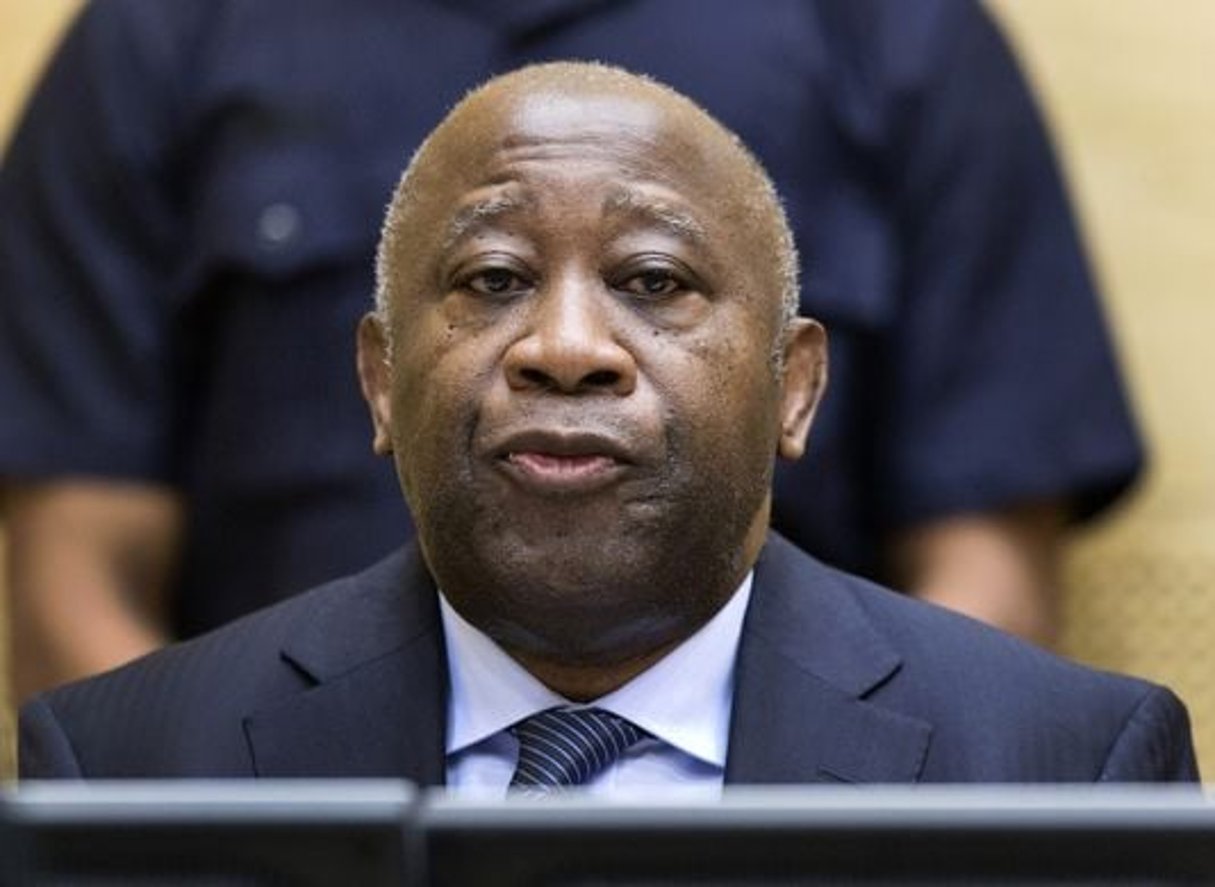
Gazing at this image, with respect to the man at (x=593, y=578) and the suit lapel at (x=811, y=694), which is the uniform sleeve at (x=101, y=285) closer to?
the man at (x=593, y=578)

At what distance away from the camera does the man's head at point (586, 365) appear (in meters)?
2.23

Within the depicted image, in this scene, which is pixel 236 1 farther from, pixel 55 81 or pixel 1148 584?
pixel 1148 584

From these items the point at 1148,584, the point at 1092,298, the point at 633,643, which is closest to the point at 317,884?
the point at 633,643

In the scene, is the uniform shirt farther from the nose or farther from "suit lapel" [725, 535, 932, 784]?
the nose

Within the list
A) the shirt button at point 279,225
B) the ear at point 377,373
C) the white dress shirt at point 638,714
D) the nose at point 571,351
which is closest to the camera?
the nose at point 571,351

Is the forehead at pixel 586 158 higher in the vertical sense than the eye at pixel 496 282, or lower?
higher

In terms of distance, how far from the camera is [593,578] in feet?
7.36

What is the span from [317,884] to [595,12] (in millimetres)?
1959

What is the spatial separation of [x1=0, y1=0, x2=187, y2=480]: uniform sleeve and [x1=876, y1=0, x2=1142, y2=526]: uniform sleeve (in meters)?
0.73

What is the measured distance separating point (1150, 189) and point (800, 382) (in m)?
1.43

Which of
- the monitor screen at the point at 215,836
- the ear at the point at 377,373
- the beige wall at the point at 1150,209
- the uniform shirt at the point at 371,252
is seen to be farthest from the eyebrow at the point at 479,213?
the beige wall at the point at 1150,209

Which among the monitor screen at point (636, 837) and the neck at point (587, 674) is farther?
the neck at point (587, 674)

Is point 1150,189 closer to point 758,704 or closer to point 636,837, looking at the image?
point 758,704

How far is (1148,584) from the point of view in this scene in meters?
3.78
